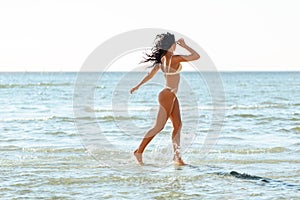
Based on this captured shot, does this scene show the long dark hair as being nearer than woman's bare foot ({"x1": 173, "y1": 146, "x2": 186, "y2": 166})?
Yes

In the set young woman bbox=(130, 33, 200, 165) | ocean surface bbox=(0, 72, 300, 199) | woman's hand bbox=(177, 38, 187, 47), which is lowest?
ocean surface bbox=(0, 72, 300, 199)

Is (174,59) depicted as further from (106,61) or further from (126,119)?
(126,119)

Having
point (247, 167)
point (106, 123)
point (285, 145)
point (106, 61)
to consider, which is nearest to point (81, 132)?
point (106, 123)

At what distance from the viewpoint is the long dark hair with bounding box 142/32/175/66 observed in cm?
809

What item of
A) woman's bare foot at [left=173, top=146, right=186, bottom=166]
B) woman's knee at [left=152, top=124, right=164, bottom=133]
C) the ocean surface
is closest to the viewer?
the ocean surface

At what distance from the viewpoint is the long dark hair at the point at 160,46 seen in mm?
8093

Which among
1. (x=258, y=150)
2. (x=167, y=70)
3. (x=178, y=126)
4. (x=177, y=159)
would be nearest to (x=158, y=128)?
(x=178, y=126)

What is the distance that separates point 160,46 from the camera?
8148 millimetres

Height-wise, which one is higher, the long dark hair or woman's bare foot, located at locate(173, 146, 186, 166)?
the long dark hair

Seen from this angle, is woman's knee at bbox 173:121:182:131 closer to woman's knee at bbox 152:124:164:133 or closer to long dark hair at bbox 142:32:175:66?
woman's knee at bbox 152:124:164:133

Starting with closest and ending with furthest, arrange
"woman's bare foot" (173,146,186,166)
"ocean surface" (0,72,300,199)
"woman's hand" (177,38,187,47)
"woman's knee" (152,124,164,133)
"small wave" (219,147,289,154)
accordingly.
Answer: "ocean surface" (0,72,300,199), "woman's hand" (177,38,187,47), "woman's knee" (152,124,164,133), "woman's bare foot" (173,146,186,166), "small wave" (219,147,289,154)

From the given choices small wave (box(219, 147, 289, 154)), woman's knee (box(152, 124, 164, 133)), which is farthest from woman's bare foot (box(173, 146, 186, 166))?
small wave (box(219, 147, 289, 154))

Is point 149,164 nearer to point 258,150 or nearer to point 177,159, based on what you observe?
point 177,159

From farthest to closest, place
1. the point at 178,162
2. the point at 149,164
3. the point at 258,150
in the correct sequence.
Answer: the point at 258,150, the point at 149,164, the point at 178,162
